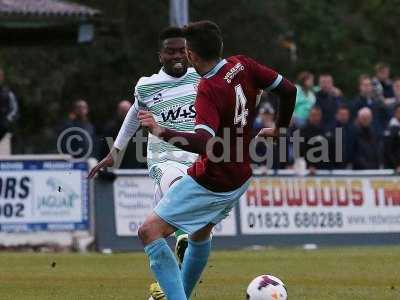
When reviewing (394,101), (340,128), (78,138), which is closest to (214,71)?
(78,138)

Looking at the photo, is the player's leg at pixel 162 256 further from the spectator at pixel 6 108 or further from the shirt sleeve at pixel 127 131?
the spectator at pixel 6 108

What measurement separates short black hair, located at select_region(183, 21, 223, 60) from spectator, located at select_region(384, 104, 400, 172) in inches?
514

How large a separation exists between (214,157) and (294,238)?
11402 mm

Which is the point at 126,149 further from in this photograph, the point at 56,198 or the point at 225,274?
the point at 225,274

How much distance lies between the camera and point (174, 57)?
12.8 metres

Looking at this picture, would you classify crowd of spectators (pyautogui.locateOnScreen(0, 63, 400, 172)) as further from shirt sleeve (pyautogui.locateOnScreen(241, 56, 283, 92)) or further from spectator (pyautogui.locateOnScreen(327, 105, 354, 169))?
shirt sleeve (pyautogui.locateOnScreen(241, 56, 283, 92))

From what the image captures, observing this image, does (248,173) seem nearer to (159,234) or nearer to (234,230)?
(159,234)

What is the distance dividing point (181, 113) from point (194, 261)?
90.4 inches

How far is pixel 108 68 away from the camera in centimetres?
4228

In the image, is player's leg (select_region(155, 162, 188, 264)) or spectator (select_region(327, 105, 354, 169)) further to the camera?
spectator (select_region(327, 105, 354, 169))

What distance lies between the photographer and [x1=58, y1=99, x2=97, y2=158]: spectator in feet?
69.1

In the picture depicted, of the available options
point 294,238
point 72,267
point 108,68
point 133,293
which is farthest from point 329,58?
point 133,293

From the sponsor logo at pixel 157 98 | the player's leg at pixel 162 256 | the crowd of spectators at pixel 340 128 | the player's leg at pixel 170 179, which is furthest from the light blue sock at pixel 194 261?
the crowd of spectators at pixel 340 128

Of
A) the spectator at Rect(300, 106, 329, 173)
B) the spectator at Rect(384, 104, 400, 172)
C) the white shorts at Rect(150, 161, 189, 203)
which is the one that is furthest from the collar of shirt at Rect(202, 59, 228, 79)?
the spectator at Rect(384, 104, 400, 172)
